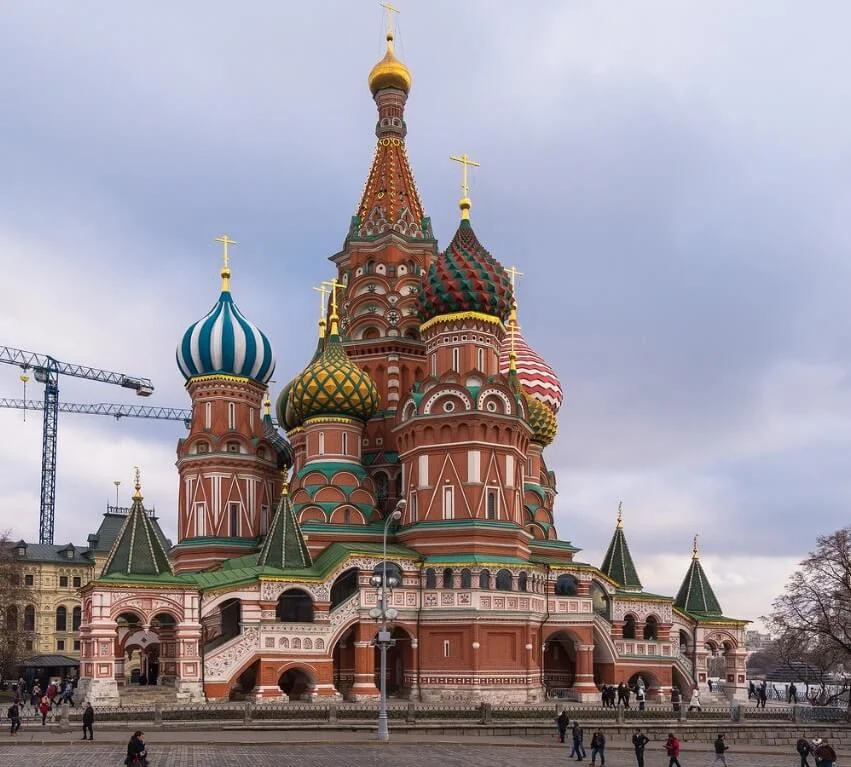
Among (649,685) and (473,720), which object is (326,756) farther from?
(649,685)

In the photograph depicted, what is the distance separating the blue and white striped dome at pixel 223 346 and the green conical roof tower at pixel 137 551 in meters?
10.2

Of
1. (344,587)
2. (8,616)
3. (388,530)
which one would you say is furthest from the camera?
(8,616)

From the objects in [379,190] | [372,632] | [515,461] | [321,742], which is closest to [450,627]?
[372,632]

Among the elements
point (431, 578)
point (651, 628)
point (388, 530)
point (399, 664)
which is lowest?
point (399, 664)

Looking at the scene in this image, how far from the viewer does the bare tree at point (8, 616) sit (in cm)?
5400

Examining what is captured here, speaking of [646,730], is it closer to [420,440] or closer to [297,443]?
[420,440]

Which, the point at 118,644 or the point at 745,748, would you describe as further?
the point at 118,644

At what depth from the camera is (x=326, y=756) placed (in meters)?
25.7

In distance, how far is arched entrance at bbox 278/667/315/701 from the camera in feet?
131

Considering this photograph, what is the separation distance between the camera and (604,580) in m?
47.6

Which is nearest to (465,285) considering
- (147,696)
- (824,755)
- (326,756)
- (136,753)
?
(147,696)

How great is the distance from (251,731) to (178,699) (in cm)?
743

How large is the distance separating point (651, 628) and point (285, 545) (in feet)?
59.7

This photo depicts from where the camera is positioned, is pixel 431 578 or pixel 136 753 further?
pixel 431 578
